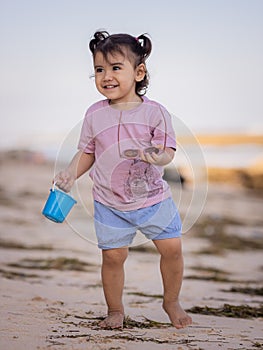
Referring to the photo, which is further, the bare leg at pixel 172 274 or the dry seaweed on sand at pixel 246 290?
the dry seaweed on sand at pixel 246 290

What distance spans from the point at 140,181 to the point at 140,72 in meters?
0.49

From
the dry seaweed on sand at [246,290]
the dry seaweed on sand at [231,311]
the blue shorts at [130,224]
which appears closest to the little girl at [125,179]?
the blue shorts at [130,224]

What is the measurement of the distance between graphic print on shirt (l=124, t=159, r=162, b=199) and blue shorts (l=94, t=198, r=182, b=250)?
7 cm

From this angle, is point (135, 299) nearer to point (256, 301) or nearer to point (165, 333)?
point (256, 301)

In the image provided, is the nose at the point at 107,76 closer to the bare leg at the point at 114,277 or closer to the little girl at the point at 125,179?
the little girl at the point at 125,179

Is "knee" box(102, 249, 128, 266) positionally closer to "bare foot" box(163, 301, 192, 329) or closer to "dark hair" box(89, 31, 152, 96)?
"bare foot" box(163, 301, 192, 329)

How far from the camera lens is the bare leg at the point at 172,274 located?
2.88 meters

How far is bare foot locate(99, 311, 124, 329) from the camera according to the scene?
272cm

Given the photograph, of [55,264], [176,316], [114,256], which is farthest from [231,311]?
[55,264]

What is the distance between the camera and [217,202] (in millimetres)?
10727

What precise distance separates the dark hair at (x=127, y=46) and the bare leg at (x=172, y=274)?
2.25ft

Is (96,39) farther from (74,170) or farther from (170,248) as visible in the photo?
(170,248)

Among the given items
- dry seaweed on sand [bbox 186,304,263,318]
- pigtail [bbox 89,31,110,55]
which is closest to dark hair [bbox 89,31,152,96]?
pigtail [bbox 89,31,110,55]

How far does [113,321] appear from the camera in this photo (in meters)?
2.77
